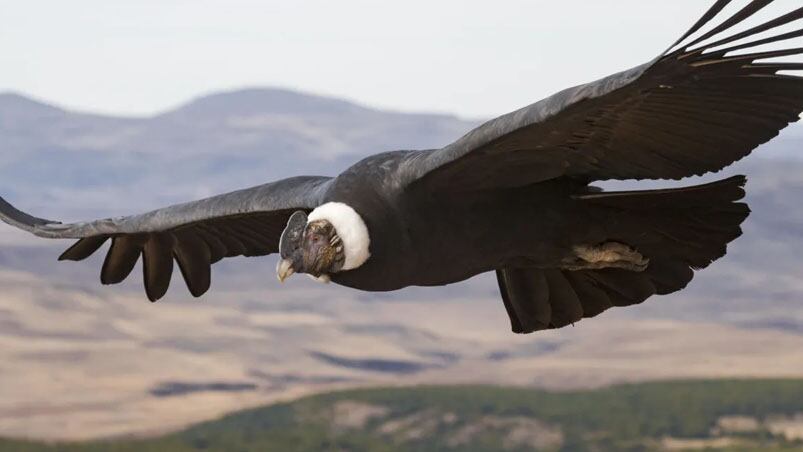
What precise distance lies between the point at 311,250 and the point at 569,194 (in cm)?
143

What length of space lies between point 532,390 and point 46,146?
1580 inches

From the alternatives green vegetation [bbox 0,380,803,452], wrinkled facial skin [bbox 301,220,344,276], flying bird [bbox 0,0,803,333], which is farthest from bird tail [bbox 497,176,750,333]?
green vegetation [bbox 0,380,803,452]

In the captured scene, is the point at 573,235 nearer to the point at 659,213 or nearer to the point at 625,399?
the point at 659,213

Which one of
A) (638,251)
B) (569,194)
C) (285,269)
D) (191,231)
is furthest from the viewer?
(191,231)

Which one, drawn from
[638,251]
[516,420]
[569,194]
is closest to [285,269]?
[569,194]

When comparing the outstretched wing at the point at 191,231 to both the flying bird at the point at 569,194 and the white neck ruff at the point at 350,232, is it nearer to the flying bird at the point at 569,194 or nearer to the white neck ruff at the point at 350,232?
the flying bird at the point at 569,194

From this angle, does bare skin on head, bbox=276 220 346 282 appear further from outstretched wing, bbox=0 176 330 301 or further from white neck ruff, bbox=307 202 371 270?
outstretched wing, bbox=0 176 330 301

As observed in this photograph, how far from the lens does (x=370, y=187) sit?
7.12 metres

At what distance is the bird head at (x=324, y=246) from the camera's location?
690 centimetres

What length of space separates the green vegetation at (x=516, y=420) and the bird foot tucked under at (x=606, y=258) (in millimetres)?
10527

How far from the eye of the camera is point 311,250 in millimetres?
6910

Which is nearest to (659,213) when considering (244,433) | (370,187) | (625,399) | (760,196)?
(370,187)

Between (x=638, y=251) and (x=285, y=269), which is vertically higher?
(x=285, y=269)

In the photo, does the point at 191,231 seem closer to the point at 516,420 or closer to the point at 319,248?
the point at 319,248
